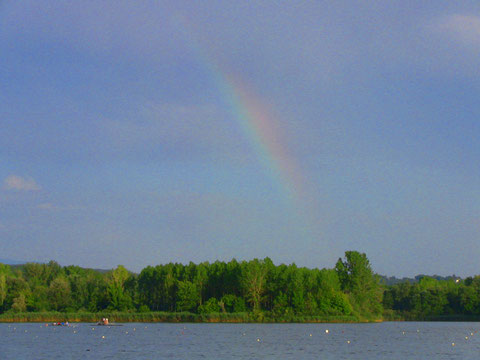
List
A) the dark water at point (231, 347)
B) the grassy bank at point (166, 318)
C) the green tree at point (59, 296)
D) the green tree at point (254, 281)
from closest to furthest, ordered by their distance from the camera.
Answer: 1. the dark water at point (231, 347)
2. the grassy bank at point (166, 318)
3. the green tree at point (254, 281)
4. the green tree at point (59, 296)

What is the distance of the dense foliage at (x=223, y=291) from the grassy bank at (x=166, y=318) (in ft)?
3.40

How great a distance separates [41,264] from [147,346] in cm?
13131

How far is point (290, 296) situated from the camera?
127m

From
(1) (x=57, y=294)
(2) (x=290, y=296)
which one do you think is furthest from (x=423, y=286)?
(1) (x=57, y=294)

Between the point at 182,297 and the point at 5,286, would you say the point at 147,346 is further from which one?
the point at 5,286

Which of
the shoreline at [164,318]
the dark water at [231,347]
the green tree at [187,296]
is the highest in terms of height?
the green tree at [187,296]

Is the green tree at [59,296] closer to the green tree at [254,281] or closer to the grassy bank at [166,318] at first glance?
the grassy bank at [166,318]

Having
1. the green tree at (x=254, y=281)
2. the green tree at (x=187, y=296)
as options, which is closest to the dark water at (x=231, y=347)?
the green tree at (x=254, y=281)

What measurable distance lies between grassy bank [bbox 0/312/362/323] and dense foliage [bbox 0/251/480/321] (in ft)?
3.40

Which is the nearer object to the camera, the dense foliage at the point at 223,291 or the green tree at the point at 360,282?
the dense foliage at the point at 223,291

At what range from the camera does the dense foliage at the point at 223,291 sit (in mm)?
127000

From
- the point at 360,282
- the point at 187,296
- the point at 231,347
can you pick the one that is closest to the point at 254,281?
the point at 187,296

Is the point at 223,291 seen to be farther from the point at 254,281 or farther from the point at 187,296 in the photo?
the point at 254,281

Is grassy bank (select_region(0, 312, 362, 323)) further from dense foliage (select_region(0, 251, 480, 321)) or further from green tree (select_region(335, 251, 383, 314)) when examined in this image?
green tree (select_region(335, 251, 383, 314))
